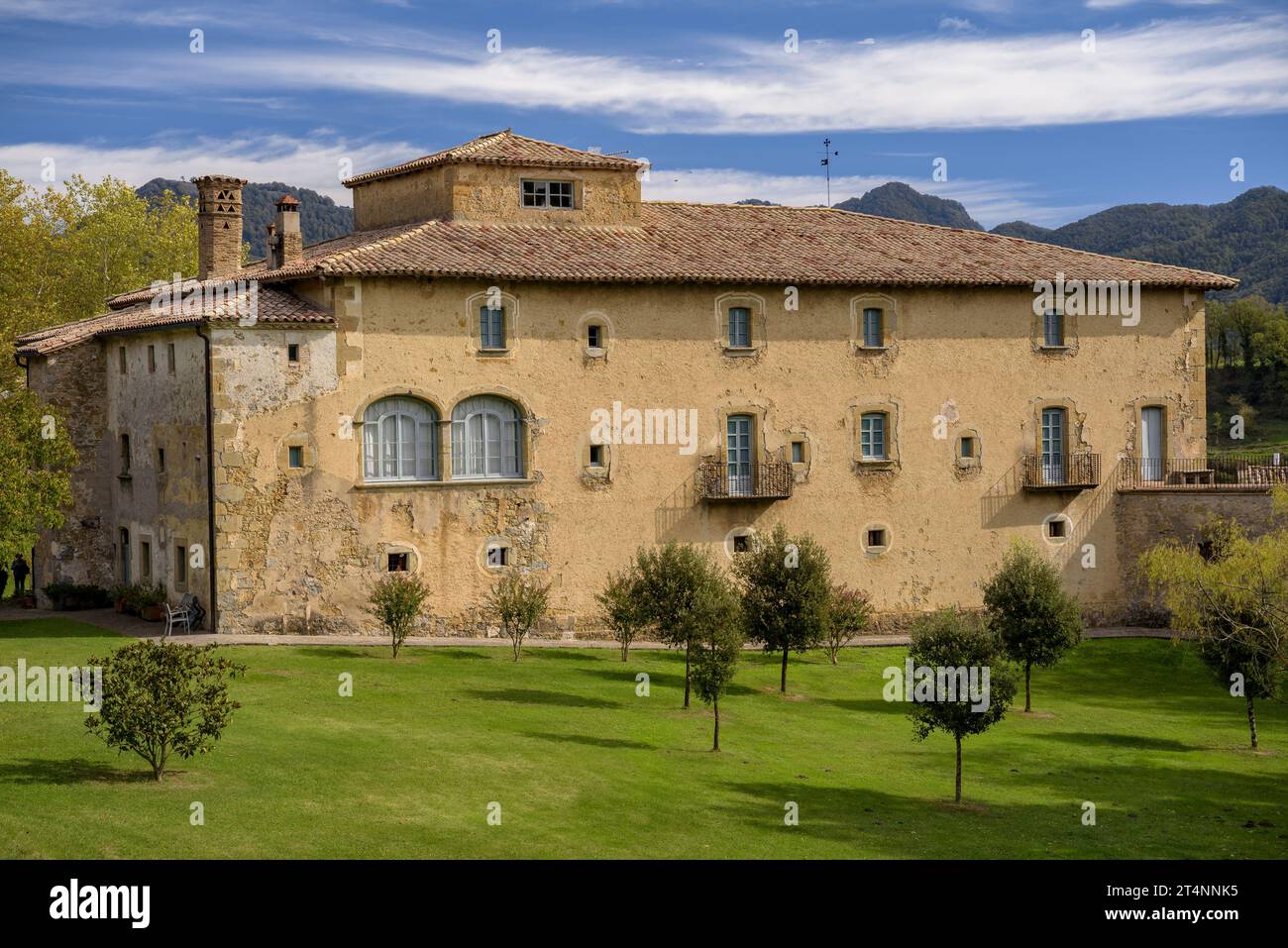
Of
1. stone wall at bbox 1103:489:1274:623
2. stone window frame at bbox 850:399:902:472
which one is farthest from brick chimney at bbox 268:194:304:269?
stone wall at bbox 1103:489:1274:623

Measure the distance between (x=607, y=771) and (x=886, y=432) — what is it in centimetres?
1884

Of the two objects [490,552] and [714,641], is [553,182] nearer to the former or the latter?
[490,552]

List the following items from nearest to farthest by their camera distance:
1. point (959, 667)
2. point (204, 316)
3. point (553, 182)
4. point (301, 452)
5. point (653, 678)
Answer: point (959, 667) → point (653, 678) → point (204, 316) → point (301, 452) → point (553, 182)

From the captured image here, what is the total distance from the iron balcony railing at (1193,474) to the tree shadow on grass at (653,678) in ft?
49.6

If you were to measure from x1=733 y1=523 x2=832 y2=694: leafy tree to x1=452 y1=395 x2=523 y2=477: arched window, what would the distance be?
22.6ft

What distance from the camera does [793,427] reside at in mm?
41000

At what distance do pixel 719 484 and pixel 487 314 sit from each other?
285 inches

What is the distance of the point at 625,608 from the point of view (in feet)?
116

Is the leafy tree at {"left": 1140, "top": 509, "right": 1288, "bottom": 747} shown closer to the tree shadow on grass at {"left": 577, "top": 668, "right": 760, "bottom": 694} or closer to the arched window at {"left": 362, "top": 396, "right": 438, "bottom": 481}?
the tree shadow on grass at {"left": 577, "top": 668, "right": 760, "bottom": 694}

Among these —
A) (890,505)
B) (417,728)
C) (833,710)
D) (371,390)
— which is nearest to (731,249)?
(890,505)

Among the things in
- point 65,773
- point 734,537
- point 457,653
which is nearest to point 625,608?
point 457,653

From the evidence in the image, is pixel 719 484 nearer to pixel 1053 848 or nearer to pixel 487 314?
pixel 487 314

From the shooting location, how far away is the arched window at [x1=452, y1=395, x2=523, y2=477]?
38.0 metres

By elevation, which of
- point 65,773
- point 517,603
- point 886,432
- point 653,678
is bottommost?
point 653,678
